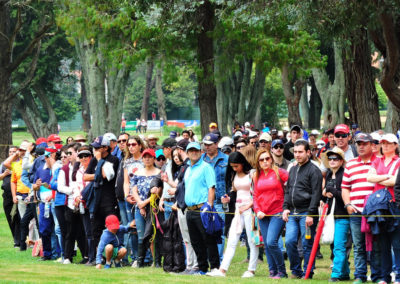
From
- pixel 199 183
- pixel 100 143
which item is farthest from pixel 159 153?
pixel 199 183

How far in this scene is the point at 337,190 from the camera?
484 inches

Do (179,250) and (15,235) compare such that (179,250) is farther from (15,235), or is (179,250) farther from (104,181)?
(15,235)

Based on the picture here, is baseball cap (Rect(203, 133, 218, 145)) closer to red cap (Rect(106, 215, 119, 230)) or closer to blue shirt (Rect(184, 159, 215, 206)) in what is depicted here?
blue shirt (Rect(184, 159, 215, 206))

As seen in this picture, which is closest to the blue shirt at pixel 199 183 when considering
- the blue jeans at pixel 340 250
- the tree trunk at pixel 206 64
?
the blue jeans at pixel 340 250

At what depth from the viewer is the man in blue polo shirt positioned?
43.1ft

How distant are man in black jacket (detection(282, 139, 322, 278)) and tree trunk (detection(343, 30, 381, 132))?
30.3 ft

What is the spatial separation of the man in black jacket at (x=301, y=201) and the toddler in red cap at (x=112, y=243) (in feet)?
11.2

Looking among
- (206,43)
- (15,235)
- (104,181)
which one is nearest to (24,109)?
(206,43)

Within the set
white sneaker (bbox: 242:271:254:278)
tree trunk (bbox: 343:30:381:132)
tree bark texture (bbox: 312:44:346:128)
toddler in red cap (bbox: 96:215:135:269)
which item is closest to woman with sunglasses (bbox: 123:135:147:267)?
toddler in red cap (bbox: 96:215:135:269)

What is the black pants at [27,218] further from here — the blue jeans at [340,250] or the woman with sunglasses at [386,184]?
the woman with sunglasses at [386,184]

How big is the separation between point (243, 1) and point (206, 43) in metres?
5.83

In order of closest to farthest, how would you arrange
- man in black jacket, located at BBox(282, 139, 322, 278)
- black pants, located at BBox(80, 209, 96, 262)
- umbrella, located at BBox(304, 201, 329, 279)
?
umbrella, located at BBox(304, 201, 329, 279), man in black jacket, located at BBox(282, 139, 322, 278), black pants, located at BBox(80, 209, 96, 262)

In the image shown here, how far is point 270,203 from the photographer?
12.8 m

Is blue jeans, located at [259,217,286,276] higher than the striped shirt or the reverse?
the reverse
